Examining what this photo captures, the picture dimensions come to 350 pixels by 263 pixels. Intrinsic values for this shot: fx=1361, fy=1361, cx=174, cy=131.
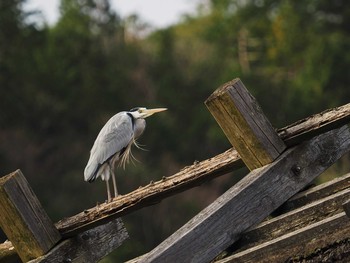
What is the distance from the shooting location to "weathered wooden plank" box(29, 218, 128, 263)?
21.4 ft

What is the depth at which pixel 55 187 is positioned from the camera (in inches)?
1833

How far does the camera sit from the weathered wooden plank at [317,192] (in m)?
6.07

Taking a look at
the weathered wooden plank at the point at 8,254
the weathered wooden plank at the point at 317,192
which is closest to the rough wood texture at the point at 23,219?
the weathered wooden plank at the point at 8,254

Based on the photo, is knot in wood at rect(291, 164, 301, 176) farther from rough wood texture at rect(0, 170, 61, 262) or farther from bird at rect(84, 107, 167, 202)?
bird at rect(84, 107, 167, 202)

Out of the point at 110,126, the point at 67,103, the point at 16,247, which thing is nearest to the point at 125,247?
the point at 67,103

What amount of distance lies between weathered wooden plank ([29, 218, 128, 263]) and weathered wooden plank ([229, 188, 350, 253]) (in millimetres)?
945

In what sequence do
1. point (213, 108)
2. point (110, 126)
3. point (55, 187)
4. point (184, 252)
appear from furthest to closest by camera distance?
point (55, 187) → point (110, 126) → point (213, 108) → point (184, 252)

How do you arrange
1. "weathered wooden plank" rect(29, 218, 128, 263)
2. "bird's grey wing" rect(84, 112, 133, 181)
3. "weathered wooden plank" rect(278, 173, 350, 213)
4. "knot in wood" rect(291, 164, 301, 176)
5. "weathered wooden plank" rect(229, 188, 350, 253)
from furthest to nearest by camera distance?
"bird's grey wing" rect(84, 112, 133, 181)
"weathered wooden plank" rect(29, 218, 128, 263)
"weathered wooden plank" rect(278, 173, 350, 213)
"knot in wood" rect(291, 164, 301, 176)
"weathered wooden plank" rect(229, 188, 350, 253)

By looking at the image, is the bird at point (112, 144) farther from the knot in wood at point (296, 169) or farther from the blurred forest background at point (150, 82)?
the blurred forest background at point (150, 82)

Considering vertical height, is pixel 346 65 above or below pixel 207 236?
below

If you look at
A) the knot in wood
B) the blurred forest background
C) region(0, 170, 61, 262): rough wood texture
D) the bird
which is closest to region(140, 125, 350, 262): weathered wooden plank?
the knot in wood

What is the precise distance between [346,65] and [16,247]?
47193 mm

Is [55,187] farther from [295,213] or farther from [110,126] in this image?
[295,213]

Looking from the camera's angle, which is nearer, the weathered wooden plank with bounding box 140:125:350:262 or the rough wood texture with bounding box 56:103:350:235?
the weathered wooden plank with bounding box 140:125:350:262
